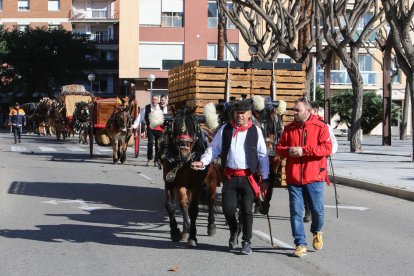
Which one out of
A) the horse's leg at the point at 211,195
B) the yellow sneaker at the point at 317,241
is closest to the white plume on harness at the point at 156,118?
the horse's leg at the point at 211,195

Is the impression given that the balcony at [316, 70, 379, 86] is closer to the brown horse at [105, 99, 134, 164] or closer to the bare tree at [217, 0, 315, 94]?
the bare tree at [217, 0, 315, 94]

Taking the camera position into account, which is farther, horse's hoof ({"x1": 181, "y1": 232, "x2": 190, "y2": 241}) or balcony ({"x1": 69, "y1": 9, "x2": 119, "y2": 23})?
balcony ({"x1": 69, "y1": 9, "x2": 119, "y2": 23})

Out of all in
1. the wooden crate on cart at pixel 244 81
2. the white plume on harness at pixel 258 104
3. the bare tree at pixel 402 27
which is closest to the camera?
the white plume on harness at pixel 258 104

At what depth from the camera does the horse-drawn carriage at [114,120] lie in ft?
77.2

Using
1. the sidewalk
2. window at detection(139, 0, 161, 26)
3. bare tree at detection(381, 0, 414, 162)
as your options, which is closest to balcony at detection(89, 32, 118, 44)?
window at detection(139, 0, 161, 26)

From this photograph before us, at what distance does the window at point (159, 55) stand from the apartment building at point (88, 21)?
828 inches

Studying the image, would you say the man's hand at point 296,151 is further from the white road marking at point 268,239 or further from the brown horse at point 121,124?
the brown horse at point 121,124

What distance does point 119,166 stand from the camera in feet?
77.2

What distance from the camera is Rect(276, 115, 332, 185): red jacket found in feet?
31.2

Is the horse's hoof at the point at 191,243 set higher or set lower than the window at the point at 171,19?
lower

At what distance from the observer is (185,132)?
32.9 feet

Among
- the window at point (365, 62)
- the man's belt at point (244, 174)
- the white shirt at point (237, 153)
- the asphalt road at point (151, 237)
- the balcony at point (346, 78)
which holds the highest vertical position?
the window at point (365, 62)

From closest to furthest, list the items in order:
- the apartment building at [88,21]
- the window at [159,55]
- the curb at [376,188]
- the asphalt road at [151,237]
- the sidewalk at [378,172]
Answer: the asphalt road at [151,237], the curb at [376,188], the sidewalk at [378,172], the window at [159,55], the apartment building at [88,21]

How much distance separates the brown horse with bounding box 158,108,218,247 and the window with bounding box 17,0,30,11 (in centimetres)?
7934
